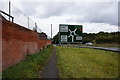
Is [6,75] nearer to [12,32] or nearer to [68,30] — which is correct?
[12,32]

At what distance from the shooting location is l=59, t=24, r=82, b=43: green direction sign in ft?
99.3

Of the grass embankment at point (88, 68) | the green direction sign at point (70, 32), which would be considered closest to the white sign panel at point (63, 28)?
the green direction sign at point (70, 32)

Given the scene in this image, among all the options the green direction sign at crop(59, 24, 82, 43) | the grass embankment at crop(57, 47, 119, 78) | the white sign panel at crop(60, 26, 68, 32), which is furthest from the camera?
the white sign panel at crop(60, 26, 68, 32)

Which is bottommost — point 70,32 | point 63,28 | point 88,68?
point 88,68

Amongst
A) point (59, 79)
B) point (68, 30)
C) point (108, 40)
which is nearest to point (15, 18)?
point (59, 79)

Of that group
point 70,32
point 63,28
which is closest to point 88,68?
point 70,32

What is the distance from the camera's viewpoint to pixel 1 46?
6.30 metres

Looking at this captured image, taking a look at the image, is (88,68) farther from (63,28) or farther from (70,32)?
(63,28)

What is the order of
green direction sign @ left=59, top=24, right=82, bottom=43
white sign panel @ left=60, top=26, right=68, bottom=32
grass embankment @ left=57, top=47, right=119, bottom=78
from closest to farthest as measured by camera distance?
1. grass embankment @ left=57, top=47, right=119, bottom=78
2. green direction sign @ left=59, top=24, right=82, bottom=43
3. white sign panel @ left=60, top=26, right=68, bottom=32

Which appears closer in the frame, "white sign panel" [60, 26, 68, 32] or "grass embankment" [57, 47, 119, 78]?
"grass embankment" [57, 47, 119, 78]

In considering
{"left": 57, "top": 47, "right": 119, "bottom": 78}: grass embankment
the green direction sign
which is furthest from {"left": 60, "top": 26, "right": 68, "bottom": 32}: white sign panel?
{"left": 57, "top": 47, "right": 119, "bottom": 78}: grass embankment

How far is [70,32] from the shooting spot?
30.4 m

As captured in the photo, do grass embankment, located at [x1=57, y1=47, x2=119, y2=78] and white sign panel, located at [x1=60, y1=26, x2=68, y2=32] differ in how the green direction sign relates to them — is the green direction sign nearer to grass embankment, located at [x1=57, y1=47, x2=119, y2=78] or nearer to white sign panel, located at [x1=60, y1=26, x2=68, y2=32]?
white sign panel, located at [x1=60, y1=26, x2=68, y2=32]

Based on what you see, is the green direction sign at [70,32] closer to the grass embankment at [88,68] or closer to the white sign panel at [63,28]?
the white sign panel at [63,28]
